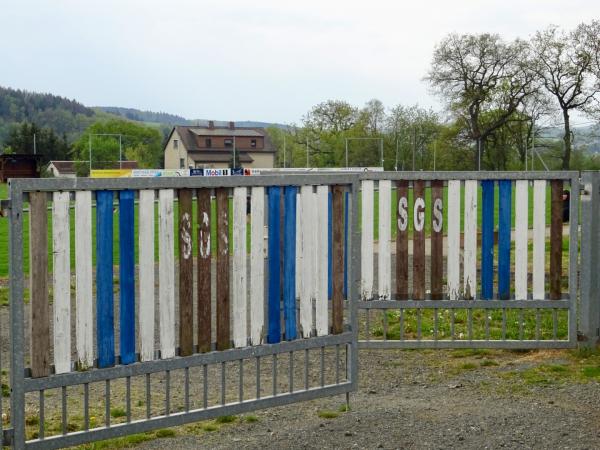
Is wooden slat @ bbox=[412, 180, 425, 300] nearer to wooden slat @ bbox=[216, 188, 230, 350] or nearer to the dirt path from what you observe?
the dirt path

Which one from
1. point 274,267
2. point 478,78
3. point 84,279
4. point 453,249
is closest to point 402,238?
point 453,249

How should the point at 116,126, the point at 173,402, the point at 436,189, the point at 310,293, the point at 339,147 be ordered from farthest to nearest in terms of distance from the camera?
the point at 116,126, the point at 339,147, the point at 436,189, the point at 173,402, the point at 310,293

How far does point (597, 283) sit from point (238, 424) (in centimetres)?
444

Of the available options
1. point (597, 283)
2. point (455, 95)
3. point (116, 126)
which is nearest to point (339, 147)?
point (455, 95)

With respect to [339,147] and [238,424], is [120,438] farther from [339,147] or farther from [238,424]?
[339,147]

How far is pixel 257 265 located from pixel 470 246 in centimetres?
340

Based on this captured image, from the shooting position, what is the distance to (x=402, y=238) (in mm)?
9219

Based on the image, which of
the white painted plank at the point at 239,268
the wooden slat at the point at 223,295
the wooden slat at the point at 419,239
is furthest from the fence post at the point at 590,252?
the wooden slat at the point at 223,295

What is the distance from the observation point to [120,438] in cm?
636

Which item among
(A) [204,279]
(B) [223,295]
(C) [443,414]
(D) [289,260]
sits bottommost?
(C) [443,414]

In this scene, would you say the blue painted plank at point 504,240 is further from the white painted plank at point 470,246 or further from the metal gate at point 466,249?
the white painted plank at point 470,246

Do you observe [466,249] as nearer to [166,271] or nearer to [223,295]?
[223,295]

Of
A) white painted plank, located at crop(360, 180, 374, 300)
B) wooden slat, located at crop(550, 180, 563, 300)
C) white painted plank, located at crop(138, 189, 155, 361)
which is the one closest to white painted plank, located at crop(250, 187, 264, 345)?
white painted plank, located at crop(138, 189, 155, 361)

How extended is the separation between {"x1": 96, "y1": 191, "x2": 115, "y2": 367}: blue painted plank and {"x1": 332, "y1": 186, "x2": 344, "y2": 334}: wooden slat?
1.88m
